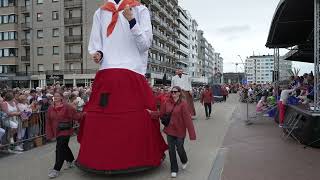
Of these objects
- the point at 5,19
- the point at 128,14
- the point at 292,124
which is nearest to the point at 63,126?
the point at 128,14

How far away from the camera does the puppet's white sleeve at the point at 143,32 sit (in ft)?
20.7

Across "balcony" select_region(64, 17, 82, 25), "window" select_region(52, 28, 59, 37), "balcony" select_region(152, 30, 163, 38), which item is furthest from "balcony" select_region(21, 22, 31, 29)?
"balcony" select_region(152, 30, 163, 38)

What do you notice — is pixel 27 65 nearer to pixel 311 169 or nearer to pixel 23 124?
pixel 23 124

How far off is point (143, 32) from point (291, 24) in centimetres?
Answer: 954

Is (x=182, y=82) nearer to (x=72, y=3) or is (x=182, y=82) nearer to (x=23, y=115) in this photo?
(x=23, y=115)

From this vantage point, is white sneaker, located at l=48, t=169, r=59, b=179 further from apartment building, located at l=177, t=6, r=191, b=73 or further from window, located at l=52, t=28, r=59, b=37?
apartment building, located at l=177, t=6, r=191, b=73

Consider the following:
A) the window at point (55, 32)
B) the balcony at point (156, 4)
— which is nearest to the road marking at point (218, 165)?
the window at point (55, 32)

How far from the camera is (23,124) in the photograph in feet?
33.9

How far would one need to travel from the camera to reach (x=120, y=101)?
21.0 feet

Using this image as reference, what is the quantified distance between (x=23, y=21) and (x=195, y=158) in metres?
56.1

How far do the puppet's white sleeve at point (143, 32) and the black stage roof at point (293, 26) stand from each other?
4.94 metres

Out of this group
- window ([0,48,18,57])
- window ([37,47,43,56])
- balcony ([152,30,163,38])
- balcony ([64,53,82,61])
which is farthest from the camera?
balcony ([152,30,163,38])

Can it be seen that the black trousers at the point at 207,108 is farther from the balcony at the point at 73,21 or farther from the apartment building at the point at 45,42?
the balcony at the point at 73,21

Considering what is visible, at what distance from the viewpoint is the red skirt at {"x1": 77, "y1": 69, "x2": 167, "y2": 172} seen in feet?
20.5
